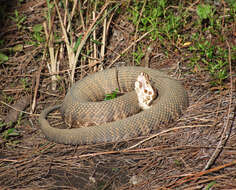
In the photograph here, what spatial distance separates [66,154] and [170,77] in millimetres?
1987

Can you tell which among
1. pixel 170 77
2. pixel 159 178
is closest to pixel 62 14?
pixel 170 77

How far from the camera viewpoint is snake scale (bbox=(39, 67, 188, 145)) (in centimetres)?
367

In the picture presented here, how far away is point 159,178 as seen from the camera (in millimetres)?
2766

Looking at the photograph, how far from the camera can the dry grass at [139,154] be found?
2.78m

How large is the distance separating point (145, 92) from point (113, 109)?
522mm

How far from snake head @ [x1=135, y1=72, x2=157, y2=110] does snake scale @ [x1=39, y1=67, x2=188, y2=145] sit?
0.26ft

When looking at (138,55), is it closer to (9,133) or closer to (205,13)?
(205,13)

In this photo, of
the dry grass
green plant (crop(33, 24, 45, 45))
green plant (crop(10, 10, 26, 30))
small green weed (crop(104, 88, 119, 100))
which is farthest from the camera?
green plant (crop(10, 10, 26, 30))

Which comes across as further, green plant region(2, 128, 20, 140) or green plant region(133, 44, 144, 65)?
green plant region(133, 44, 144, 65)

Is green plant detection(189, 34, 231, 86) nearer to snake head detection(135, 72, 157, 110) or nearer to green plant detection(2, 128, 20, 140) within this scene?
snake head detection(135, 72, 157, 110)

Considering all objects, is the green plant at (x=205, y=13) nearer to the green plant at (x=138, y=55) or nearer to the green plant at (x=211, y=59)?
the green plant at (x=211, y=59)

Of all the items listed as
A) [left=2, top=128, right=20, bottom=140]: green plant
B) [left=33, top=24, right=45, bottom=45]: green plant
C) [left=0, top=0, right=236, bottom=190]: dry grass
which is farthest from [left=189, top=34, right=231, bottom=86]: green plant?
[left=2, top=128, right=20, bottom=140]: green plant

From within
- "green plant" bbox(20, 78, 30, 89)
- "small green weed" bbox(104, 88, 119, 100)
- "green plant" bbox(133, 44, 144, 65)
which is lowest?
"small green weed" bbox(104, 88, 119, 100)

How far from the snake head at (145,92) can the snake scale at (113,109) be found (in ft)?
0.26
